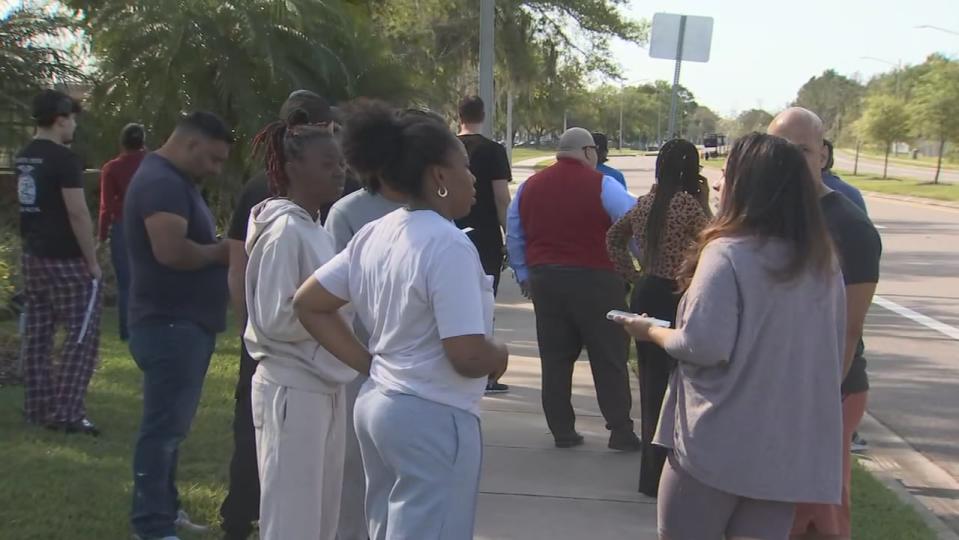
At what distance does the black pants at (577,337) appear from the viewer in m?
6.18

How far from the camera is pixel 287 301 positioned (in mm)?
3365

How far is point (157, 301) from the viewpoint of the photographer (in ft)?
14.1

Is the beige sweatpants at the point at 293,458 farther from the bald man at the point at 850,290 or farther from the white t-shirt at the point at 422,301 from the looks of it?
the bald man at the point at 850,290

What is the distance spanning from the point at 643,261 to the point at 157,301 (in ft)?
7.80

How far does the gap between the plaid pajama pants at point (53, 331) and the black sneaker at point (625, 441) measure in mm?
3205

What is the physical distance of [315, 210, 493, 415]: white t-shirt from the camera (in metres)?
2.68

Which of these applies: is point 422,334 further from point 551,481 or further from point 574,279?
point 574,279

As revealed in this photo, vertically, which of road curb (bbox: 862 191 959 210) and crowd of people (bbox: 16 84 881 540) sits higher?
crowd of people (bbox: 16 84 881 540)

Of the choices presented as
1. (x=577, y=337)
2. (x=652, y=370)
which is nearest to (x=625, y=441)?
(x=577, y=337)

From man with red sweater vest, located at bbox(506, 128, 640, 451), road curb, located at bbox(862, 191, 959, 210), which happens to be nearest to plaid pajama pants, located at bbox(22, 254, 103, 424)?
man with red sweater vest, located at bbox(506, 128, 640, 451)

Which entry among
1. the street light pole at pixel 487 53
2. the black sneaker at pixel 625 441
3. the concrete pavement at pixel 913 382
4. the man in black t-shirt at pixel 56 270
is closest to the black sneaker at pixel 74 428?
the man in black t-shirt at pixel 56 270

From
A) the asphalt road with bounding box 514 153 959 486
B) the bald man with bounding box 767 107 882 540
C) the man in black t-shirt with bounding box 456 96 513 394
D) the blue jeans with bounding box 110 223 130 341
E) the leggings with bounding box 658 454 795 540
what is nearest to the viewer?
the leggings with bounding box 658 454 795 540

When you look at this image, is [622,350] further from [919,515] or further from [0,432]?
[0,432]

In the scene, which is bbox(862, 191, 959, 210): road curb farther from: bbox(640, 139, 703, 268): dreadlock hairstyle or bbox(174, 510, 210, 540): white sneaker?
bbox(174, 510, 210, 540): white sneaker
